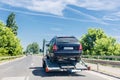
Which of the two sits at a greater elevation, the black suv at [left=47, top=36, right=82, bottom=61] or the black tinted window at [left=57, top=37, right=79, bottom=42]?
the black tinted window at [left=57, top=37, right=79, bottom=42]

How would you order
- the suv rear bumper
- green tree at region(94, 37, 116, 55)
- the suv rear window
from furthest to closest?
1. green tree at region(94, 37, 116, 55)
2. the suv rear window
3. the suv rear bumper

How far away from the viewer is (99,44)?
8250 centimetres

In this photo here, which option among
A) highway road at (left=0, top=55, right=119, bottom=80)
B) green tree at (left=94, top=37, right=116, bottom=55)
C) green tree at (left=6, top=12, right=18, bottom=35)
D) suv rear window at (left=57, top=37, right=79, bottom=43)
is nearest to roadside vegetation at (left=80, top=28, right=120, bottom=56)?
green tree at (left=94, top=37, right=116, bottom=55)

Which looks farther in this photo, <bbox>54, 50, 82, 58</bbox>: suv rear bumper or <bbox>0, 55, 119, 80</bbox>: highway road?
<bbox>54, 50, 82, 58</bbox>: suv rear bumper

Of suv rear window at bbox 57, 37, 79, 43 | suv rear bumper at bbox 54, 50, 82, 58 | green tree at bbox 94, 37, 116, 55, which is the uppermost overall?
green tree at bbox 94, 37, 116, 55

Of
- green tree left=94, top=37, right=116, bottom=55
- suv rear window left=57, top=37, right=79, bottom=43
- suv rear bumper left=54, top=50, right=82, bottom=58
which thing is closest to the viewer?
suv rear bumper left=54, top=50, right=82, bottom=58

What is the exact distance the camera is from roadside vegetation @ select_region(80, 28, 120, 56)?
267 ft

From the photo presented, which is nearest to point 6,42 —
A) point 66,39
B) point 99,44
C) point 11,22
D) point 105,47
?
point 99,44

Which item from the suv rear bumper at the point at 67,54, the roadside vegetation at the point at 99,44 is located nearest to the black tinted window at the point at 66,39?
Result: the suv rear bumper at the point at 67,54

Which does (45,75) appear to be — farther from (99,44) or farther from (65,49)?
(99,44)

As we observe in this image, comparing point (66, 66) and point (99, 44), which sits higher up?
point (99, 44)

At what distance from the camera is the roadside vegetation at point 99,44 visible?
8144 centimetres

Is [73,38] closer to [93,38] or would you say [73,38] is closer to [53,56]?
[53,56]

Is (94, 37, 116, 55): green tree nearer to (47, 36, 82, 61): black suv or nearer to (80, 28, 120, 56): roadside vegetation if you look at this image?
(80, 28, 120, 56): roadside vegetation
